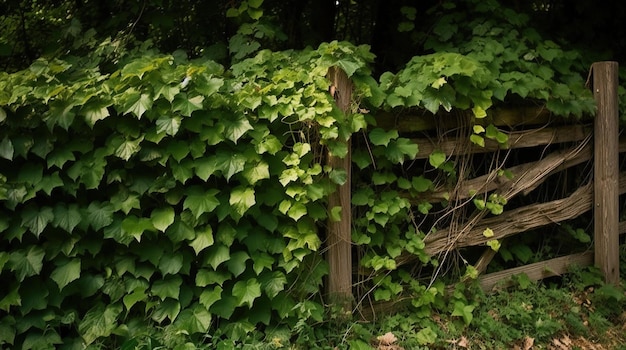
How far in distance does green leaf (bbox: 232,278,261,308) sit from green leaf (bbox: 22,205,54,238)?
117 centimetres

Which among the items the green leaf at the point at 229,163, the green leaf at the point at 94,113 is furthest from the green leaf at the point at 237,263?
the green leaf at the point at 94,113

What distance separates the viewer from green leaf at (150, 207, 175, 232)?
3.39 metres

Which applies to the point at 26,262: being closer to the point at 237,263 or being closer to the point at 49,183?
the point at 49,183

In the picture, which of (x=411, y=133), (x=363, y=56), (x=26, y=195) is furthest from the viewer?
(x=411, y=133)

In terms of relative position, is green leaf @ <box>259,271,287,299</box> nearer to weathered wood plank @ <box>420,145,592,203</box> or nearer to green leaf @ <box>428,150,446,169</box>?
weathered wood plank @ <box>420,145,592,203</box>

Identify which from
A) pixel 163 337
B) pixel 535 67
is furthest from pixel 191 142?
pixel 535 67

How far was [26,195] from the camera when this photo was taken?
326 cm

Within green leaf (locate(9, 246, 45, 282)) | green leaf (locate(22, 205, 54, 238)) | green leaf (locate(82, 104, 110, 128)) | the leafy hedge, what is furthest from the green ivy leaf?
green leaf (locate(82, 104, 110, 128))

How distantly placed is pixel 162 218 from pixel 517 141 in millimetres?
2797

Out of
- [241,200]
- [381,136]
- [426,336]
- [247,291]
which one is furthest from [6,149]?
[426,336]

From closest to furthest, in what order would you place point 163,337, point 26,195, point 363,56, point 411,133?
point 26,195
point 163,337
point 363,56
point 411,133

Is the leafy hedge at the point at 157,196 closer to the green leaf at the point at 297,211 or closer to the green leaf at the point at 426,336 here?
the green leaf at the point at 297,211

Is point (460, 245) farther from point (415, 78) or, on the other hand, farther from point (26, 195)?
point (26, 195)

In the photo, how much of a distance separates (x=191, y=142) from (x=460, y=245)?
2239 millimetres
